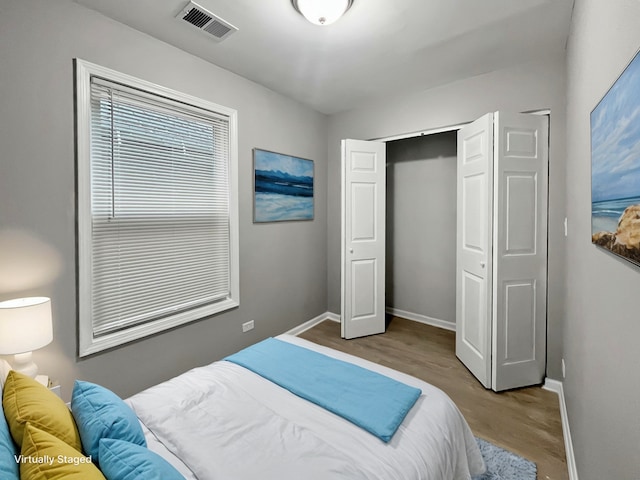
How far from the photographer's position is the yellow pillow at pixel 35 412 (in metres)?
0.89

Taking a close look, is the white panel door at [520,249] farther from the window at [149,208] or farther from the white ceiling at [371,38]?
the window at [149,208]

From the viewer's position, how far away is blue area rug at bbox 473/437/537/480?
5.29ft

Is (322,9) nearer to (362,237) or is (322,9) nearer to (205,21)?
(205,21)

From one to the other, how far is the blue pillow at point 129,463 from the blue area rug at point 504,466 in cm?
155

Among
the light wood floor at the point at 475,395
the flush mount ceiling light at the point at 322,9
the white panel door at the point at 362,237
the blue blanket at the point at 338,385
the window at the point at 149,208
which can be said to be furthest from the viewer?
the white panel door at the point at 362,237

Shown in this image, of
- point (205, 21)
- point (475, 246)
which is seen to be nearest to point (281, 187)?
point (205, 21)

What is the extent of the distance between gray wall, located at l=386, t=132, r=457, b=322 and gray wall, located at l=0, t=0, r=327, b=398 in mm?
2119

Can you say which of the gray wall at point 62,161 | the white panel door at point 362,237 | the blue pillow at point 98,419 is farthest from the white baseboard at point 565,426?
the gray wall at point 62,161

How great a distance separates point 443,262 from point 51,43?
13.1 feet

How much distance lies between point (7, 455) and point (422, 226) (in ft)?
12.7

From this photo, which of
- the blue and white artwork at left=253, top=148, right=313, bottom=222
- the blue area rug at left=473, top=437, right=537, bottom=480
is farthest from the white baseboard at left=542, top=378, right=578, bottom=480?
the blue and white artwork at left=253, top=148, right=313, bottom=222

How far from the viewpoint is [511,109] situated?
264 cm

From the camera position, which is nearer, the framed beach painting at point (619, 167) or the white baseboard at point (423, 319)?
the framed beach painting at point (619, 167)

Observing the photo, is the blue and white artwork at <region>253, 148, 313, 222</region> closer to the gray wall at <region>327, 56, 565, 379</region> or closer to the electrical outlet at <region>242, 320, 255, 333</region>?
the gray wall at <region>327, 56, 565, 379</region>
